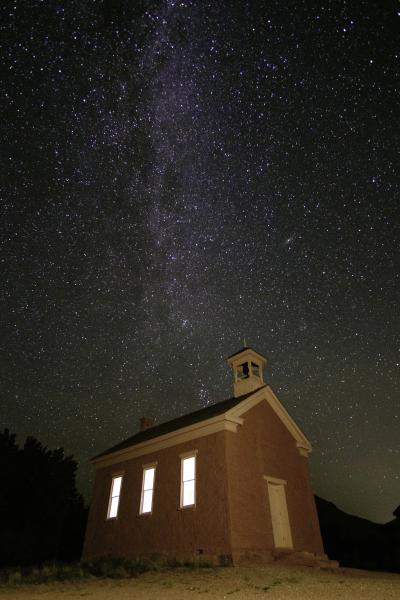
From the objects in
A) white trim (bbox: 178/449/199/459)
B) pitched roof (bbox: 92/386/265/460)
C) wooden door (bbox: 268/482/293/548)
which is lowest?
wooden door (bbox: 268/482/293/548)

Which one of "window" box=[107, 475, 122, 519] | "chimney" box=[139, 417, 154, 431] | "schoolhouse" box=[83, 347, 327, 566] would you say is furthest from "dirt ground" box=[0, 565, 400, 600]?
"chimney" box=[139, 417, 154, 431]

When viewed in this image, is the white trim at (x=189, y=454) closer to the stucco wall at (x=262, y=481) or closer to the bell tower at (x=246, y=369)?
the stucco wall at (x=262, y=481)

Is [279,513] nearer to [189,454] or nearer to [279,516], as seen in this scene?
[279,516]

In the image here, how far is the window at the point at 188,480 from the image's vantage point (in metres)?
15.2

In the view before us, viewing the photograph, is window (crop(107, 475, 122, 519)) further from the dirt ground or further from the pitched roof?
the dirt ground

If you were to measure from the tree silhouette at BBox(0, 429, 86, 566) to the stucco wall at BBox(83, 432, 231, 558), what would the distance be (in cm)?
1360

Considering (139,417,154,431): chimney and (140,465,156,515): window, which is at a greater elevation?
(139,417,154,431): chimney

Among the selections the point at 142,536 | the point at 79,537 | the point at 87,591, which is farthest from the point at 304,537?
the point at 79,537

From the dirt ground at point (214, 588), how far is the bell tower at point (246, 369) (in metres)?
8.61

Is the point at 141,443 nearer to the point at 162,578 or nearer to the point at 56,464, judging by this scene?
the point at 162,578

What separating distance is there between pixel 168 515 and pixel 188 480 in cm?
154

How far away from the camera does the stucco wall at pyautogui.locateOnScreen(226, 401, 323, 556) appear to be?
45.8 ft

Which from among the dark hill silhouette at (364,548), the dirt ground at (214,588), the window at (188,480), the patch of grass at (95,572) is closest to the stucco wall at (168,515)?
the window at (188,480)

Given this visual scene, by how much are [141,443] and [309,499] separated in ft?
26.0
